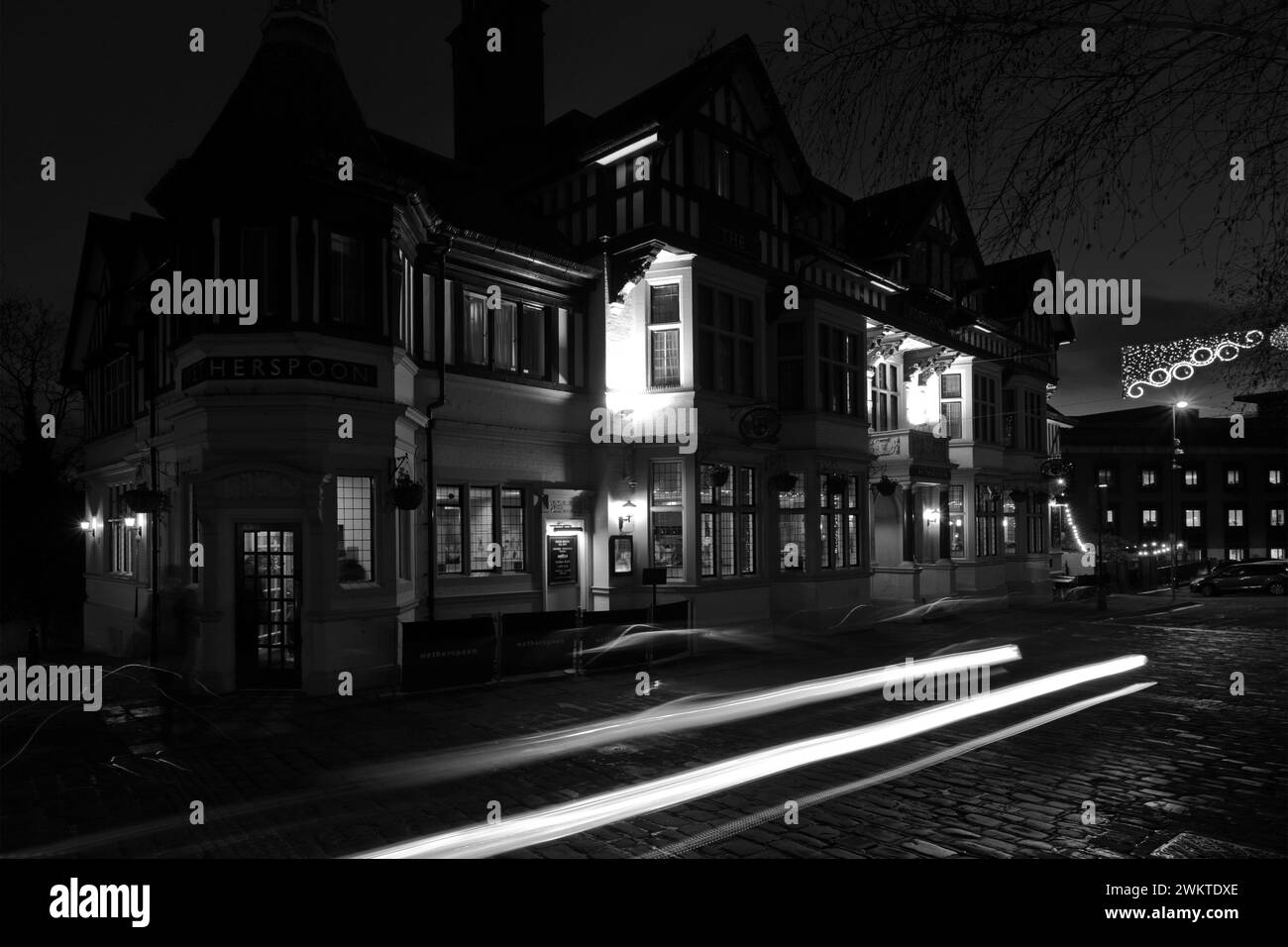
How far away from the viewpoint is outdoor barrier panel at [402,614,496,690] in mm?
13797

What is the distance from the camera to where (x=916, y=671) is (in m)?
15.7

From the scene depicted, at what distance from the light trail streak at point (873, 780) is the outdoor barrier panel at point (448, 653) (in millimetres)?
7531

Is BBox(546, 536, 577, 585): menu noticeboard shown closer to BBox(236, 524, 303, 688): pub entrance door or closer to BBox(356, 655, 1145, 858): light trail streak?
BBox(236, 524, 303, 688): pub entrance door

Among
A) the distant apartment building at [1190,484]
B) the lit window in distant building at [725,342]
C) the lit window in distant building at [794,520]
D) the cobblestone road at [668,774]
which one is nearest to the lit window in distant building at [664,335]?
the lit window in distant building at [725,342]

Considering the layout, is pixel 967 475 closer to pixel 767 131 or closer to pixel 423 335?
pixel 767 131

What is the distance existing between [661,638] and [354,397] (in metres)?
7.58

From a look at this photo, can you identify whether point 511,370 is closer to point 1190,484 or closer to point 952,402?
point 952,402

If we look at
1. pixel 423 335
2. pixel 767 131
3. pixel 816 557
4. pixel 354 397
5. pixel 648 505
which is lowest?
pixel 816 557

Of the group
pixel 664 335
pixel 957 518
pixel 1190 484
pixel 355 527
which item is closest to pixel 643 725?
pixel 355 527

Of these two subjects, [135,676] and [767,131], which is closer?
[135,676]

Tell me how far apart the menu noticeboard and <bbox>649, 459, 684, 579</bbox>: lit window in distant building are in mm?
1824

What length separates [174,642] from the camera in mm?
16219
